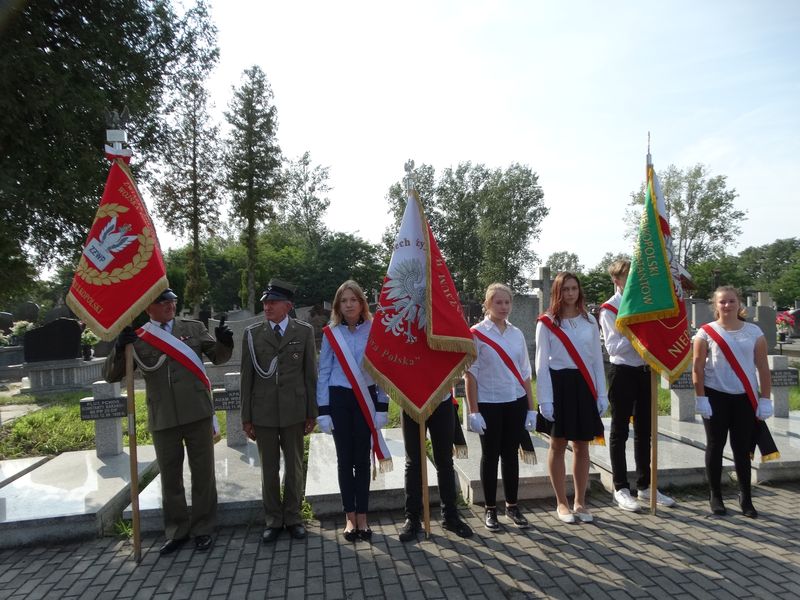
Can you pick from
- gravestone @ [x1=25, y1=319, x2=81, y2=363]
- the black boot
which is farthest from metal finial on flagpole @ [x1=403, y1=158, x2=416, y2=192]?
gravestone @ [x1=25, y1=319, x2=81, y2=363]

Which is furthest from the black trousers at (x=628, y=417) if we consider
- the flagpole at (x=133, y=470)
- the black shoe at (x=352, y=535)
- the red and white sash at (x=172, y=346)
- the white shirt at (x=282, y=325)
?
the flagpole at (x=133, y=470)

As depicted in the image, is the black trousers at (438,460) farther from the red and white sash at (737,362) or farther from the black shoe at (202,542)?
the red and white sash at (737,362)

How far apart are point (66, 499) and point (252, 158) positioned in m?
26.0

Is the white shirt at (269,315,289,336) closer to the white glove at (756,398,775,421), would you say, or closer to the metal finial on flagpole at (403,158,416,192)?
the metal finial on flagpole at (403,158,416,192)

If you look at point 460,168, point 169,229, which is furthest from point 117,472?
point 460,168

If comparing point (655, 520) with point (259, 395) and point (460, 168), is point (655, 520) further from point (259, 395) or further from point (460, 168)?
point (460, 168)

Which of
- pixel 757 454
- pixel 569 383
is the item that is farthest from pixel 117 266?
pixel 757 454

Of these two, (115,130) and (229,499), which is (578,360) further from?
(115,130)

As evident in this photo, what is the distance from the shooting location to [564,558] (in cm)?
367

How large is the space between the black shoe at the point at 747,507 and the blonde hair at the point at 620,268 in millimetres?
2164

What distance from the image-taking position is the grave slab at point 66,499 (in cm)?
421

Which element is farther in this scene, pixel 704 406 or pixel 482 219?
pixel 482 219

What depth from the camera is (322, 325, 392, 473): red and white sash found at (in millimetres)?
4020

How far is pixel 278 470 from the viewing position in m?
4.12
